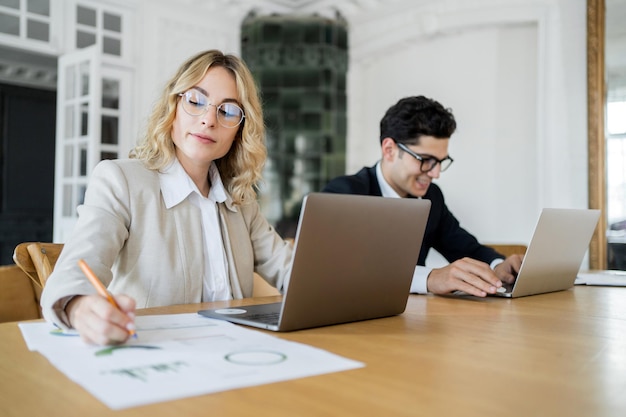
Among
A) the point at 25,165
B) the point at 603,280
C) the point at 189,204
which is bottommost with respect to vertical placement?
the point at 603,280

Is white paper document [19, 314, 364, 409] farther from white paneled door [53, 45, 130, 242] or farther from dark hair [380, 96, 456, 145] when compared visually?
white paneled door [53, 45, 130, 242]

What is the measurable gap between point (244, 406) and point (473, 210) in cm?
390

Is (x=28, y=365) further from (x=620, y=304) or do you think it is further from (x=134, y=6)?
(x=134, y=6)

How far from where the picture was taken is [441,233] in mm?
2381

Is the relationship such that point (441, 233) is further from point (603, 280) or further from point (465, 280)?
point (465, 280)

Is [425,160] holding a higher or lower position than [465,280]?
higher

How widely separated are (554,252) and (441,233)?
887mm

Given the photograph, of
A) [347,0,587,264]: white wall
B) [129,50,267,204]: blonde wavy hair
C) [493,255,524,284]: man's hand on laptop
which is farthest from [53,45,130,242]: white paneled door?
[493,255,524,284]: man's hand on laptop

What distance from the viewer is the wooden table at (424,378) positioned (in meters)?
0.53

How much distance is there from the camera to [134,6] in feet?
14.7

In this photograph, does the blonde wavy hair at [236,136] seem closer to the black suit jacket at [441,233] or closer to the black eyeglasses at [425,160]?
the black suit jacket at [441,233]

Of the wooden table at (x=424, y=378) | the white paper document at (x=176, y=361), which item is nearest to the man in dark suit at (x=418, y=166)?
the wooden table at (x=424, y=378)

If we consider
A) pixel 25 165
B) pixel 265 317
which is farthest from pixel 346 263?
pixel 25 165

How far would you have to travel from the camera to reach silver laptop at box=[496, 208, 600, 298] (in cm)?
140
